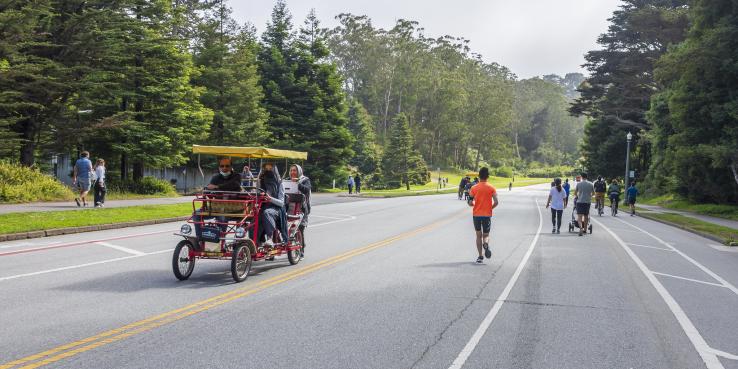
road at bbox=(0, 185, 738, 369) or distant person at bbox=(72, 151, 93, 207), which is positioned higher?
distant person at bbox=(72, 151, 93, 207)

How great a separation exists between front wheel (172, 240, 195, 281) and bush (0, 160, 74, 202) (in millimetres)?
16474

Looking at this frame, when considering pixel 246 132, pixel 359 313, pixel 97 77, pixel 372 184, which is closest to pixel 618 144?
pixel 372 184

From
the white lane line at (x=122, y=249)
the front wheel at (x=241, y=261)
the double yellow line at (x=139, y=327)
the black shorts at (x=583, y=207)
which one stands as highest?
the black shorts at (x=583, y=207)

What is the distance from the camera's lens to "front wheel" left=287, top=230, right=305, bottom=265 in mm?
11102

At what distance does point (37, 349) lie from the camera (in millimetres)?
5453

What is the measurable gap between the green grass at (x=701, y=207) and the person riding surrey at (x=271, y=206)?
28581mm

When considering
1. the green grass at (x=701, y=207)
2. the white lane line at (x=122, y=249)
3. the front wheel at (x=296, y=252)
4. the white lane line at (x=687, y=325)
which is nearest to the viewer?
the white lane line at (x=687, y=325)

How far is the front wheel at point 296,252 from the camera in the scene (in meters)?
11.1

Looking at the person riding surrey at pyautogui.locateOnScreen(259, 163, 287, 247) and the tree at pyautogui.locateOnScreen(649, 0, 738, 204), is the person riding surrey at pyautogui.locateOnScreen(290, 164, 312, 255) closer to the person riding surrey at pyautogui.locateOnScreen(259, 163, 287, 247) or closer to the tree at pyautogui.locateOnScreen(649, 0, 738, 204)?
the person riding surrey at pyautogui.locateOnScreen(259, 163, 287, 247)

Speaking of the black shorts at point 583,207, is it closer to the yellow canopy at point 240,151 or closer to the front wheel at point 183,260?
the yellow canopy at point 240,151

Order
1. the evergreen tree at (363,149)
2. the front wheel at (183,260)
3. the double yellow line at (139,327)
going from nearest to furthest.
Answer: the double yellow line at (139,327), the front wheel at (183,260), the evergreen tree at (363,149)

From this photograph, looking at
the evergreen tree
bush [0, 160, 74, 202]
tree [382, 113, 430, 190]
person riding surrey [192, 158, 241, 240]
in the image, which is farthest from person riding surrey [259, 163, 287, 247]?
tree [382, 113, 430, 190]

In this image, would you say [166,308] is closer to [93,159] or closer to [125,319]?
[125,319]

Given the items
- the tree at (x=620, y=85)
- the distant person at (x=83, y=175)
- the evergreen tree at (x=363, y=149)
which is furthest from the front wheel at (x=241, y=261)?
the evergreen tree at (x=363, y=149)
